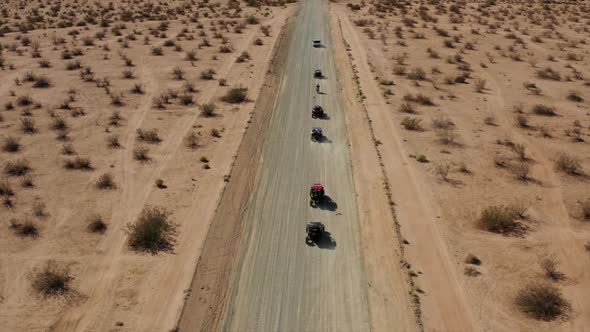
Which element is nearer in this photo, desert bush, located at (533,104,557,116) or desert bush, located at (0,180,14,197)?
desert bush, located at (0,180,14,197)

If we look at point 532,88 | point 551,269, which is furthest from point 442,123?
point 551,269

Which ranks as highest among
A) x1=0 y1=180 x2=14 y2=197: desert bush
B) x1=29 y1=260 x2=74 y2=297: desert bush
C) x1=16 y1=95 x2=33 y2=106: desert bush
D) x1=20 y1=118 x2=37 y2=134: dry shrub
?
x1=16 y1=95 x2=33 y2=106: desert bush

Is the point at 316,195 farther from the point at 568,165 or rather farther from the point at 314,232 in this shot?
the point at 568,165

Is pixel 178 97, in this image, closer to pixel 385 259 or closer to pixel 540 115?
pixel 385 259

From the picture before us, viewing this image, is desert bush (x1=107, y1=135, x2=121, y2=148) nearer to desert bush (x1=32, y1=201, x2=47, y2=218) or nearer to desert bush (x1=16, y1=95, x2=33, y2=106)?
desert bush (x1=32, y1=201, x2=47, y2=218)

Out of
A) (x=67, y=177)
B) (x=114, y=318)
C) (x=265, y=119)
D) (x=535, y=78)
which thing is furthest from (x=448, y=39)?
(x=114, y=318)

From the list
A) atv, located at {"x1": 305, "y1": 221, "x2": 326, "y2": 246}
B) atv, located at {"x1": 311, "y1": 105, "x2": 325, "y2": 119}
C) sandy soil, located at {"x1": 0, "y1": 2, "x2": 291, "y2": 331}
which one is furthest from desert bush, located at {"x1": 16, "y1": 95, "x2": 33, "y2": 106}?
atv, located at {"x1": 305, "y1": 221, "x2": 326, "y2": 246}
